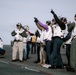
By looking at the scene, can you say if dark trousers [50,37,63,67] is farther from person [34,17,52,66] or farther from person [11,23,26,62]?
person [11,23,26,62]

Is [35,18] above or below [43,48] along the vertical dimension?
above

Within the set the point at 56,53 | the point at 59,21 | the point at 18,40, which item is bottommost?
the point at 56,53

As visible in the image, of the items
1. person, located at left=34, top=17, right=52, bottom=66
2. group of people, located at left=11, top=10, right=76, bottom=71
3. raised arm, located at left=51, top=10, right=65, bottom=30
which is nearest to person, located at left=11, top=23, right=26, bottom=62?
group of people, located at left=11, top=10, right=76, bottom=71

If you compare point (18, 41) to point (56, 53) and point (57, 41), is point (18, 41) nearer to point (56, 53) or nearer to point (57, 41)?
point (56, 53)

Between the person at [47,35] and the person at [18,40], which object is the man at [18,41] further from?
the person at [47,35]

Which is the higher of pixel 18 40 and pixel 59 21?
pixel 59 21

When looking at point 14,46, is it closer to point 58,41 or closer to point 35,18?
point 35,18

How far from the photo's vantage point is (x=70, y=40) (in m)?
13.6

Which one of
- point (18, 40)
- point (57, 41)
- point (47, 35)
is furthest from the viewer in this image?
point (18, 40)

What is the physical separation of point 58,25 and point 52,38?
0.73 meters

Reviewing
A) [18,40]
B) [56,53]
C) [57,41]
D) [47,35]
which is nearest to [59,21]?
[57,41]

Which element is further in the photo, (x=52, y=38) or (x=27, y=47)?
(x=27, y=47)

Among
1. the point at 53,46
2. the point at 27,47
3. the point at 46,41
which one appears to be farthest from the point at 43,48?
the point at 27,47

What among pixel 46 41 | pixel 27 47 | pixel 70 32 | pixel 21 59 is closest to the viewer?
pixel 70 32
